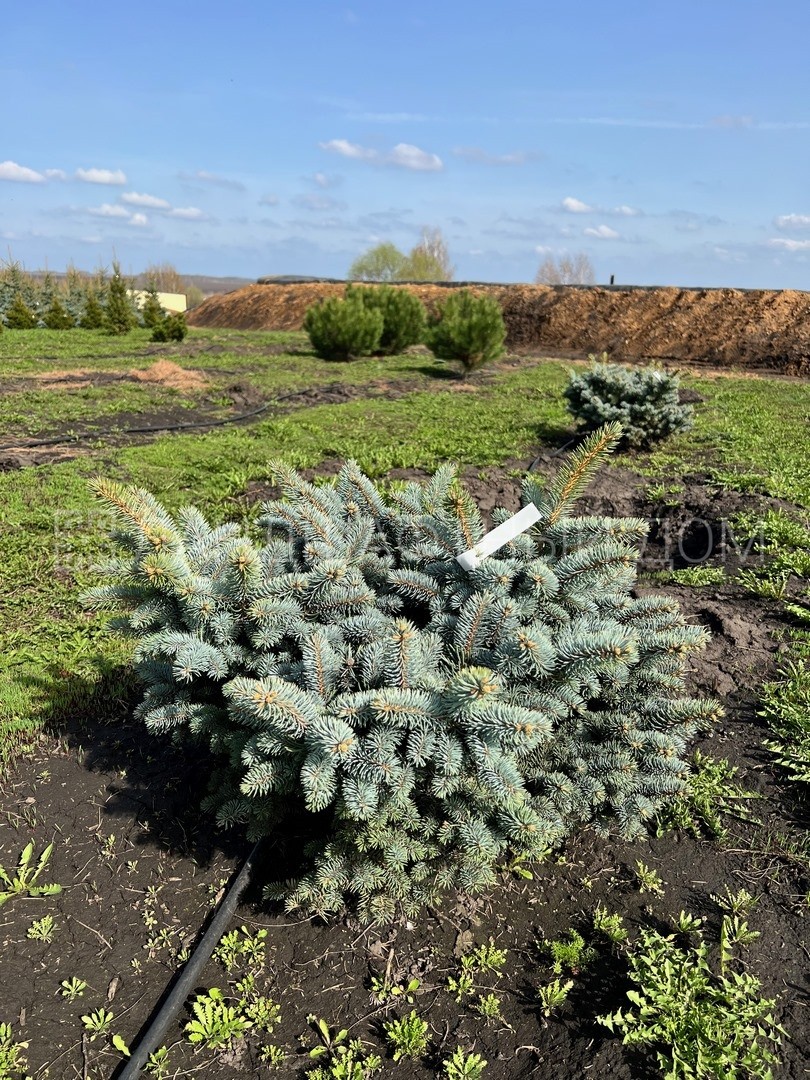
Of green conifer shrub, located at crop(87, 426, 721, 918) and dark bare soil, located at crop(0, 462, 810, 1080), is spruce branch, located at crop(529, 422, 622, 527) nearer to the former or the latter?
green conifer shrub, located at crop(87, 426, 721, 918)

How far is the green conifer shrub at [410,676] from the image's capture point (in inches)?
77.8

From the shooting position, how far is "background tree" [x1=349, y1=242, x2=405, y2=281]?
44.1 metres

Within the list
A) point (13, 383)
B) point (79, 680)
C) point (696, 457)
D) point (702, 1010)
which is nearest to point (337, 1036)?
point (702, 1010)

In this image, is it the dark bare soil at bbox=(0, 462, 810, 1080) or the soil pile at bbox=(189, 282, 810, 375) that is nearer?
the dark bare soil at bbox=(0, 462, 810, 1080)

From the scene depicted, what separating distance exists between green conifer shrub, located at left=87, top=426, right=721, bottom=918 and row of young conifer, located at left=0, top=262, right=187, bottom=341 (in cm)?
1993

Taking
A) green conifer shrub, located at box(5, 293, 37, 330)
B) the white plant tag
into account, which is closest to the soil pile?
green conifer shrub, located at box(5, 293, 37, 330)

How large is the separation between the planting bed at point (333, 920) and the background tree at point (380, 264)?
43999 millimetres

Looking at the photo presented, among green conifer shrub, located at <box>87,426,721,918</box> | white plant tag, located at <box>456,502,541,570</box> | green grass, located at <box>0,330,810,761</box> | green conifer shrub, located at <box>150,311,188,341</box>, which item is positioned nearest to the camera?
green conifer shrub, located at <box>87,426,721,918</box>

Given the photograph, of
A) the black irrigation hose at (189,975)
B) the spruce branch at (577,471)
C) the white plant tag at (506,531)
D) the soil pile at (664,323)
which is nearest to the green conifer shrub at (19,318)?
the soil pile at (664,323)

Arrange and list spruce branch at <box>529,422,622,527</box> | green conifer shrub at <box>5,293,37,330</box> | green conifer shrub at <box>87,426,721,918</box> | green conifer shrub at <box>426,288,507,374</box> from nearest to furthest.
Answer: green conifer shrub at <box>87,426,721,918</box> → spruce branch at <box>529,422,622,527</box> → green conifer shrub at <box>426,288,507,374</box> → green conifer shrub at <box>5,293,37,330</box>

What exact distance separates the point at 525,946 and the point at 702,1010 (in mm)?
548

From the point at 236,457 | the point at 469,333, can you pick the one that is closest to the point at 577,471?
the point at 236,457

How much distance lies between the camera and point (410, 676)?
204 centimetres

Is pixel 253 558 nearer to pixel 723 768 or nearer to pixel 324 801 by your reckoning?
pixel 324 801
